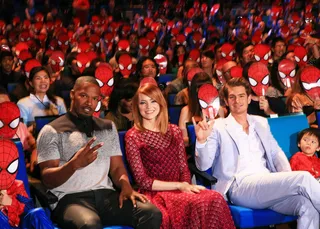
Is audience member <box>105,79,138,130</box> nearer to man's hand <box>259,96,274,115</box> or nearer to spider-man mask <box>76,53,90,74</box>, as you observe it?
man's hand <box>259,96,274,115</box>

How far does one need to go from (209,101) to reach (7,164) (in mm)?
1741

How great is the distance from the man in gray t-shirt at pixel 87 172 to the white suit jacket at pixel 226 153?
49 cm

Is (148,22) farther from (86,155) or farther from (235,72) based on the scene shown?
(86,155)

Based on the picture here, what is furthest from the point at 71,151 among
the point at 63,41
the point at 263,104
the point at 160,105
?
the point at 63,41

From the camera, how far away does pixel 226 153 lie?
156 inches

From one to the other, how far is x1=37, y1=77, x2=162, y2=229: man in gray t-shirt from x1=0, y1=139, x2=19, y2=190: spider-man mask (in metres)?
0.29

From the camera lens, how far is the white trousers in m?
3.65

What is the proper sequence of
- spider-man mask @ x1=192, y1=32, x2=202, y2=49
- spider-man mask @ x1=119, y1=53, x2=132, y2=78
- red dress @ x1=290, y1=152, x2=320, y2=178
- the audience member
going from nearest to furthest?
red dress @ x1=290, y1=152, x2=320, y2=178 < the audience member < spider-man mask @ x1=119, y1=53, x2=132, y2=78 < spider-man mask @ x1=192, y1=32, x2=202, y2=49

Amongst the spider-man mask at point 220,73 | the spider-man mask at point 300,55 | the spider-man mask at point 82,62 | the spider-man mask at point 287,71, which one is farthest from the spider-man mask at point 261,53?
the spider-man mask at point 82,62

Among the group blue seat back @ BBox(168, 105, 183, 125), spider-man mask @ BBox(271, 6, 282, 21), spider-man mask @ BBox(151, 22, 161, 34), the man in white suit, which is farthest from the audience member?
spider-man mask @ BBox(271, 6, 282, 21)

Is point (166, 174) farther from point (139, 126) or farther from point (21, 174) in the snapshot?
point (21, 174)

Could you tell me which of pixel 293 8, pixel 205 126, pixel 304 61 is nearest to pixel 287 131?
pixel 205 126

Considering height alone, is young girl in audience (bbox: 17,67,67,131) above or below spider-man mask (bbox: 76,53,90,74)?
below

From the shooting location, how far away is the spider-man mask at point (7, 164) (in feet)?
10.4
